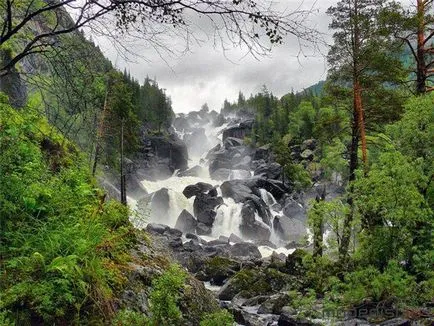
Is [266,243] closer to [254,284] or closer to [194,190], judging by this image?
[194,190]

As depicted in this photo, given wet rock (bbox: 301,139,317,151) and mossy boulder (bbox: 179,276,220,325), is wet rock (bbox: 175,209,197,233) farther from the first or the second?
wet rock (bbox: 301,139,317,151)

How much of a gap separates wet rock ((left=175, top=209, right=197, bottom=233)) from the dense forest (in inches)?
530

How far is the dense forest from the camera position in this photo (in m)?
4.40

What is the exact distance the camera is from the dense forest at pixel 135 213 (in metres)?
4.40

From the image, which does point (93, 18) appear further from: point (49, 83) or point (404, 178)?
point (404, 178)

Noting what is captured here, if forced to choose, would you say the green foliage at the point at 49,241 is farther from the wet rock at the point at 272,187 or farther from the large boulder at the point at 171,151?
the large boulder at the point at 171,151

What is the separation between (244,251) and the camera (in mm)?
39250

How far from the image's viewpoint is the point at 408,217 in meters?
14.8

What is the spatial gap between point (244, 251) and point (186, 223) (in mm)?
12086

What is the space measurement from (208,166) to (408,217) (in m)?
76.8

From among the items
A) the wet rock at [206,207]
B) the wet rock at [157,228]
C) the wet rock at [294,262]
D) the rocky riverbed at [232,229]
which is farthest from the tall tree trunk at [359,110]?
the wet rock at [206,207]

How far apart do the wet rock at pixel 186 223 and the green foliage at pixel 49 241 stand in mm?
43729

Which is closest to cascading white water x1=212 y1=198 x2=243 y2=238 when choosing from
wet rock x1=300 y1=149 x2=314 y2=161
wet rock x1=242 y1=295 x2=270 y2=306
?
wet rock x1=242 y1=295 x2=270 y2=306

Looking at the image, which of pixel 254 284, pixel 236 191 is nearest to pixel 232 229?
pixel 236 191
